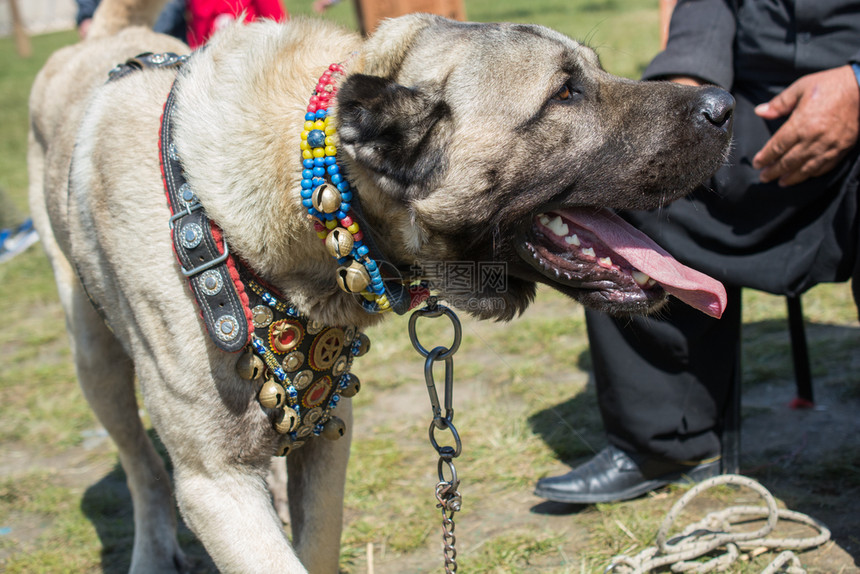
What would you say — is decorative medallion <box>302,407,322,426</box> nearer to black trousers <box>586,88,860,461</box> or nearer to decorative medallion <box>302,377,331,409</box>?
decorative medallion <box>302,377,331,409</box>

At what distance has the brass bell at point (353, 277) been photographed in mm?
2023

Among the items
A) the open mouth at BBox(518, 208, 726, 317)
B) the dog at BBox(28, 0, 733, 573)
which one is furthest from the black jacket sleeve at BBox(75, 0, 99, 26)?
the open mouth at BBox(518, 208, 726, 317)

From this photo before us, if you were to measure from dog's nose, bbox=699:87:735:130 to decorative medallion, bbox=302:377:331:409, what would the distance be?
1.32 m

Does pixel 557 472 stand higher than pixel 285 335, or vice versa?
pixel 285 335

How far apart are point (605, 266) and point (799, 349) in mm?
1776

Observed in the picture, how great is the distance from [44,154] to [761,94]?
3.02 meters

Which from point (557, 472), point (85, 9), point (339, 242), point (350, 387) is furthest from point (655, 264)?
point (85, 9)

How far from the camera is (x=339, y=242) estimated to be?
1.99 m

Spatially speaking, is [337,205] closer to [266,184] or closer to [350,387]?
[266,184]

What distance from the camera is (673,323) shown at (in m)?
3.01

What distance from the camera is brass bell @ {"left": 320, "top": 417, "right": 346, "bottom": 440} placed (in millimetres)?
2414

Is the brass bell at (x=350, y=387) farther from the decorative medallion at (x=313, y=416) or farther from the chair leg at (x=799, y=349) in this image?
the chair leg at (x=799, y=349)

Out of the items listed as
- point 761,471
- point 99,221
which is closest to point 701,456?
point 761,471

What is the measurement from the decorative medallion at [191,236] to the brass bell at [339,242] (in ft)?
1.19
